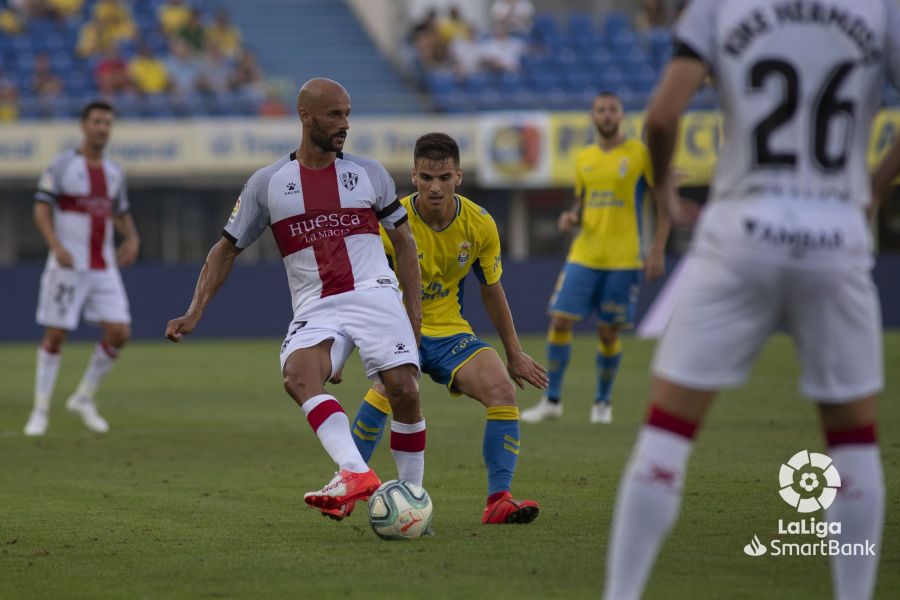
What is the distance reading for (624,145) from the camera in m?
11.9

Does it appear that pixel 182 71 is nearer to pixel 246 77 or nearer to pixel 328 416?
pixel 246 77

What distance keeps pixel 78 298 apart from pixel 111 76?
13323mm

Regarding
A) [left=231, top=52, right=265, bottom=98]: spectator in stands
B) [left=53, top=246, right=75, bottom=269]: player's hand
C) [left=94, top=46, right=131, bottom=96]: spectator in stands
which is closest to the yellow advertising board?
[left=231, top=52, right=265, bottom=98]: spectator in stands

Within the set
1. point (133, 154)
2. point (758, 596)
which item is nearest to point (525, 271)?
point (133, 154)

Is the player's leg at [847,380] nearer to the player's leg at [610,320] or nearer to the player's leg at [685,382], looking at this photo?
the player's leg at [685,382]

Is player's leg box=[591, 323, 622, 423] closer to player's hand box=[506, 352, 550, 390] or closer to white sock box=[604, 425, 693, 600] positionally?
player's hand box=[506, 352, 550, 390]

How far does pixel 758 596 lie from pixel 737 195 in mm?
1550

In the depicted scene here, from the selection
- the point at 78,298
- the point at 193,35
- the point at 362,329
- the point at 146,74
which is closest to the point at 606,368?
the point at 78,298

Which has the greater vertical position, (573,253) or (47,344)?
(573,253)

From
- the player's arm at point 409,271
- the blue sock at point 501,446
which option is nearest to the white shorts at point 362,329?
the player's arm at point 409,271

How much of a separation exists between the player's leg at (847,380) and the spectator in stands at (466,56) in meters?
23.2

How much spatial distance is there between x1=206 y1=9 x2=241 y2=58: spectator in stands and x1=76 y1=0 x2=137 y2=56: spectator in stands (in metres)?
1.35

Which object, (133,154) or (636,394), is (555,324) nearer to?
(636,394)

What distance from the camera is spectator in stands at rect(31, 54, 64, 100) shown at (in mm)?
24578
